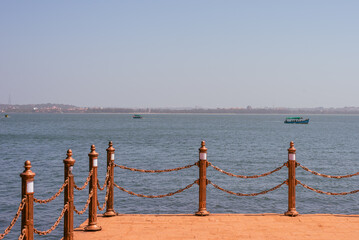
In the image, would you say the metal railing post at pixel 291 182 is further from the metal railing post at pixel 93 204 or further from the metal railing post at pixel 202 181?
the metal railing post at pixel 93 204

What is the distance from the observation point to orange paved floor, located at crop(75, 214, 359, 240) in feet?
31.4

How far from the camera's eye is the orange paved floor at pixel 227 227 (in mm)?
9586

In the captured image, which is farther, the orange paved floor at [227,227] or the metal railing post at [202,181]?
the metal railing post at [202,181]

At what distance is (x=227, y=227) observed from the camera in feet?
33.8

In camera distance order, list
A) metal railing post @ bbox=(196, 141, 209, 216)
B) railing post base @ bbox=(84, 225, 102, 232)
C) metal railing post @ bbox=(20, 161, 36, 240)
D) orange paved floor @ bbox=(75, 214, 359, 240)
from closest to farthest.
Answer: metal railing post @ bbox=(20, 161, 36, 240), orange paved floor @ bbox=(75, 214, 359, 240), railing post base @ bbox=(84, 225, 102, 232), metal railing post @ bbox=(196, 141, 209, 216)

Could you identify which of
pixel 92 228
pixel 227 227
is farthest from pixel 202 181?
pixel 92 228

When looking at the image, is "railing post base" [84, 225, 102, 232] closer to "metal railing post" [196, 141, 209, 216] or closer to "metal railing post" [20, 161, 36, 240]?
"metal railing post" [196, 141, 209, 216]

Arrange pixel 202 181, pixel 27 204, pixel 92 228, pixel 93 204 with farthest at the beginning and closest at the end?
pixel 202 181
pixel 93 204
pixel 92 228
pixel 27 204

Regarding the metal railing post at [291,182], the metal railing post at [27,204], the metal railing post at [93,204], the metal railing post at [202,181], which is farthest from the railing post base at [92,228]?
the metal railing post at [291,182]

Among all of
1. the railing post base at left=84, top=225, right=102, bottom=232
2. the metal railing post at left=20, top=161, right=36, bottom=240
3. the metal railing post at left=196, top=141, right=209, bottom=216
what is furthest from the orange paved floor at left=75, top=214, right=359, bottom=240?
the metal railing post at left=20, top=161, right=36, bottom=240

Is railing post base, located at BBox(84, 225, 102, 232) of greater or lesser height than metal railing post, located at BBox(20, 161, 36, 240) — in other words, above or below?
below

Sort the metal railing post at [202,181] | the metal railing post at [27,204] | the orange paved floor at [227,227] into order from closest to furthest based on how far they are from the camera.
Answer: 1. the metal railing post at [27,204]
2. the orange paved floor at [227,227]
3. the metal railing post at [202,181]

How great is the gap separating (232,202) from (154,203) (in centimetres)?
368

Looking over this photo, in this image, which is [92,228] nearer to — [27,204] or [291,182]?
Result: [27,204]
